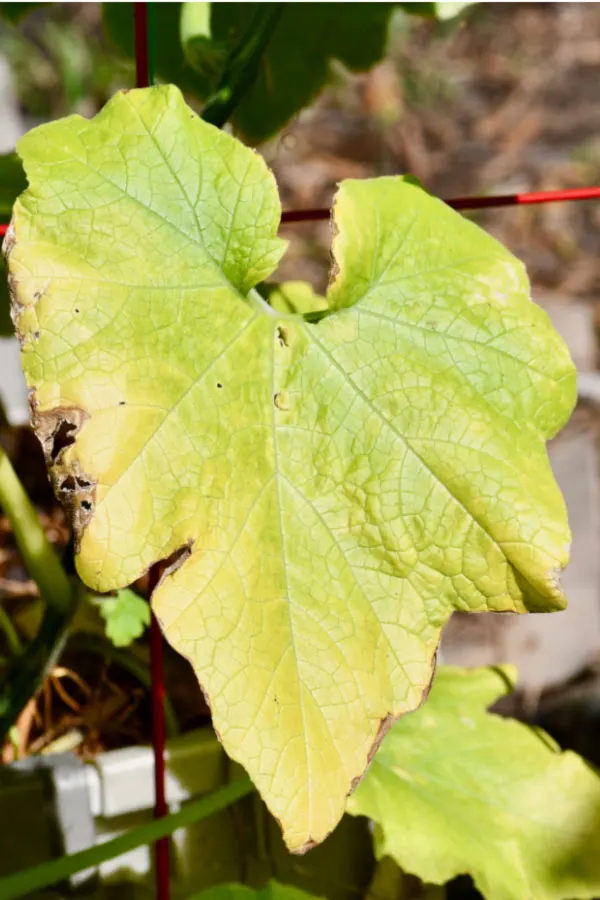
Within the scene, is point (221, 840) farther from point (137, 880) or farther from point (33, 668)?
point (33, 668)

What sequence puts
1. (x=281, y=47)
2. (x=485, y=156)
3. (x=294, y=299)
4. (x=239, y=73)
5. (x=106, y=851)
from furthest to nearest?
(x=485, y=156), (x=281, y=47), (x=294, y=299), (x=239, y=73), (x=106, y=851)

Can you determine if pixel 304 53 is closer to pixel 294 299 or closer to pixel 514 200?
pixel 294 299

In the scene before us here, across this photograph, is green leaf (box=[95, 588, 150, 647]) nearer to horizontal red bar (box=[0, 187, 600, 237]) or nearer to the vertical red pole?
the vertical red pole

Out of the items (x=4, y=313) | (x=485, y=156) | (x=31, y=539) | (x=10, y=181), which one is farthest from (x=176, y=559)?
(x=485, y=156)

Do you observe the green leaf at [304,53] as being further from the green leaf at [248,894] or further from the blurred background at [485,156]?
the green leaf at [248,894]

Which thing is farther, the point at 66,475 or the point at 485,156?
the point at 485,156

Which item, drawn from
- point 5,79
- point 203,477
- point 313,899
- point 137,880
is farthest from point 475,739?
point 5,79

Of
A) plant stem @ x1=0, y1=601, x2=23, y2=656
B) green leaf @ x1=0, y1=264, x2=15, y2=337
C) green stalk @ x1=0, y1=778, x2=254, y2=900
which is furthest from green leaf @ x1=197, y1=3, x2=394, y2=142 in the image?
green stalk @ x1=0, y1=778, x2=254, y2=900
